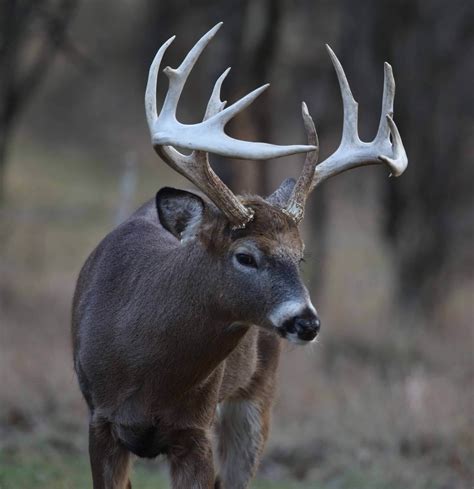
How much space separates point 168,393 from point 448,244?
37.2 feet


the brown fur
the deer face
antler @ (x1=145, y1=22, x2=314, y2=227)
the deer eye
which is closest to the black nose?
the deer face

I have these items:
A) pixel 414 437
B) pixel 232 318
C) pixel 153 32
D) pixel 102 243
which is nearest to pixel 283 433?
pixel 414 437

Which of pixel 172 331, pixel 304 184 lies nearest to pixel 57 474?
pixel 172 331

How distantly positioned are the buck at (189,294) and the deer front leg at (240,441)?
4.54 feet

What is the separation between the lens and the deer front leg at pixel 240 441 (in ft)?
26.9

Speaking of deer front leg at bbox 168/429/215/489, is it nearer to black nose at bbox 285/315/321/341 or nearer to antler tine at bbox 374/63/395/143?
black nose at bbox 285/315/321/341

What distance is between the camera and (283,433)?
11375 mm

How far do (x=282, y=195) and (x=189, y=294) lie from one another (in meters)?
0.79

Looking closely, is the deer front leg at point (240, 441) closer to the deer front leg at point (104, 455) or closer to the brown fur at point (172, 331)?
the brown fur at point (172, 331)

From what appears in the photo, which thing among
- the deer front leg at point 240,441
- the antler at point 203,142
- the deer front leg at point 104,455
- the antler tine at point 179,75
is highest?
the antler tine at point 179,75

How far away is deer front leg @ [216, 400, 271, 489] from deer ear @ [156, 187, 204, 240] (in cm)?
200

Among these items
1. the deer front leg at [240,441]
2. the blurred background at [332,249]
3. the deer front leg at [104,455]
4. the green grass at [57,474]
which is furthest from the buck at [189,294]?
the green grass at [57,474]

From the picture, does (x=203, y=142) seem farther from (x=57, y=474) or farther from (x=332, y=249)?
(x=332, y=249)

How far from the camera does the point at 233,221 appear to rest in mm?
6285
